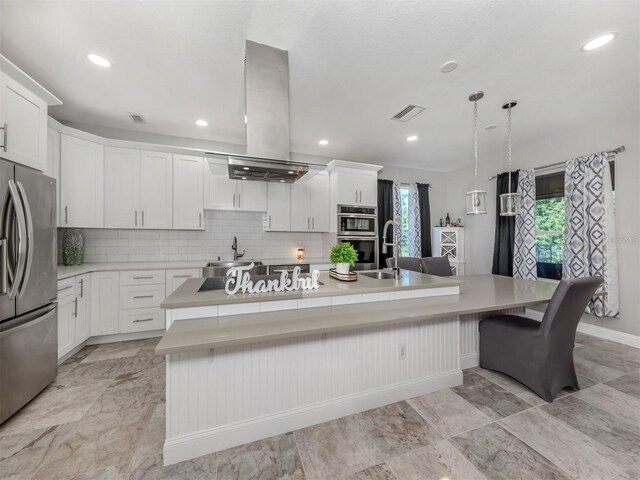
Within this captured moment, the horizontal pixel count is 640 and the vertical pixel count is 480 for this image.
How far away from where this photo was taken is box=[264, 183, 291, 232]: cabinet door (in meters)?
4.03

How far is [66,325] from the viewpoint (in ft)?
8.61

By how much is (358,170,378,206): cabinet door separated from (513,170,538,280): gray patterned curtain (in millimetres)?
2249

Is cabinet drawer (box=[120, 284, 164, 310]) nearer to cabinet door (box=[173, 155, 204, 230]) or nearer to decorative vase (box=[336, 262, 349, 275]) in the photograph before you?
cabinet door (box=[173, 155, 204, 230])

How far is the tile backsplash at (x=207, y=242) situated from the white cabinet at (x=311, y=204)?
309 mm

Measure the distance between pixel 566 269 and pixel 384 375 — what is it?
3.36 meters

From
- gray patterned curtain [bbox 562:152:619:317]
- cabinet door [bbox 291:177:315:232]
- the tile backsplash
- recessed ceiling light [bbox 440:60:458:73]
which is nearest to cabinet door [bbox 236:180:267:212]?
the tile backsplash

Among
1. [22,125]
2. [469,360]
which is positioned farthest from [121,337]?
[469,360]

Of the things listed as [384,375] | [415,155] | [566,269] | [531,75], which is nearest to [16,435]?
[384,375]

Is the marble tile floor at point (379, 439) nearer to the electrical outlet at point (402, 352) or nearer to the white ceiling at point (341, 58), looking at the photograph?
Result: the electrical outlet at point (402, 352)

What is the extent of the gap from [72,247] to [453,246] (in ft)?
19.6

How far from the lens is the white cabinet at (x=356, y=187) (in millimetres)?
4180

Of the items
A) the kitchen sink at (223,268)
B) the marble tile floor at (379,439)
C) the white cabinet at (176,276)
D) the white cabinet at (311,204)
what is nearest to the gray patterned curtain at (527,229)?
the marble tile floor at (379,439)

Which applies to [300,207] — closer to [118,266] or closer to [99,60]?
[118,266]

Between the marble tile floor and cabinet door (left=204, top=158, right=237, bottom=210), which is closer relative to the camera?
the marble tile floor
